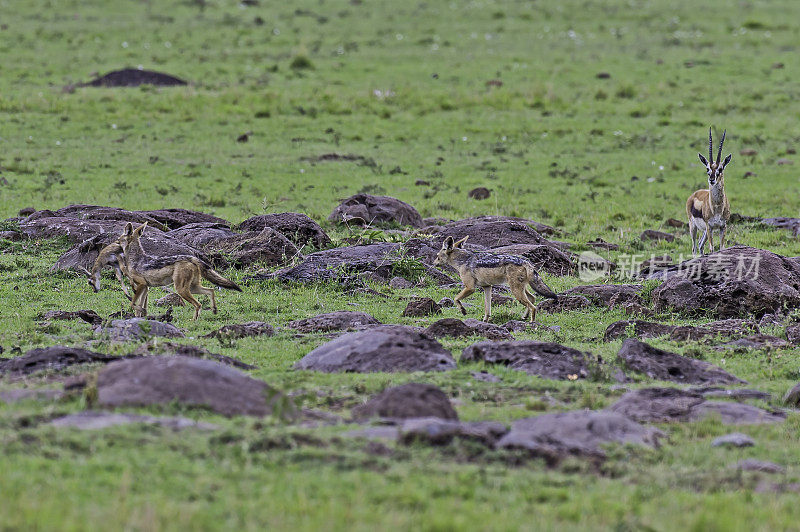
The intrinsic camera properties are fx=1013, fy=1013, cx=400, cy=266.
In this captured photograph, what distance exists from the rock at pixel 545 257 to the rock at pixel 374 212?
4498 mm

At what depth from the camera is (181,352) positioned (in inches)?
486

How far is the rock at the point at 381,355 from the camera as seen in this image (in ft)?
39.7

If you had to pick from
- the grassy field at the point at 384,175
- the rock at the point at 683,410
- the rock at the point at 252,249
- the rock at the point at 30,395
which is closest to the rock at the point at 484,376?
the grassy field at the point at 384,175

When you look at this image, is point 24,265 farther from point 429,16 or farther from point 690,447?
point 429,16

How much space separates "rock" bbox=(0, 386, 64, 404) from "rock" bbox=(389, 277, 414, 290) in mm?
10030

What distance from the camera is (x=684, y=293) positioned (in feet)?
Result: 56.9

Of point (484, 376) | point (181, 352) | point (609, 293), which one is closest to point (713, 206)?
point (609, 293)

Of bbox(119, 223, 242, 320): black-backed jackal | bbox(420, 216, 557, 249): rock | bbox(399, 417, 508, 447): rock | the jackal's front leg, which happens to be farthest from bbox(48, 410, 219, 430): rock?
bbox(420, 216, 557, 249): rock

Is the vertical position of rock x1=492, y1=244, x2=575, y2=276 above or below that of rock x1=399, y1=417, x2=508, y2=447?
below

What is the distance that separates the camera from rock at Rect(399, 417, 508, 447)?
8664mm

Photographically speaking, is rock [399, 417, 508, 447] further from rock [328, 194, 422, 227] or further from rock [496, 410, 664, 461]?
rock [328, 194, 422, 227]

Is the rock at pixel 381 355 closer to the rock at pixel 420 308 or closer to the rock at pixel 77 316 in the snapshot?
the rock at pixel 420 308

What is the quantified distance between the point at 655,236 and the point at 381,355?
14719mm

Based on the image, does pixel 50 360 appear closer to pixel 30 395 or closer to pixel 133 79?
pixel 30 395
